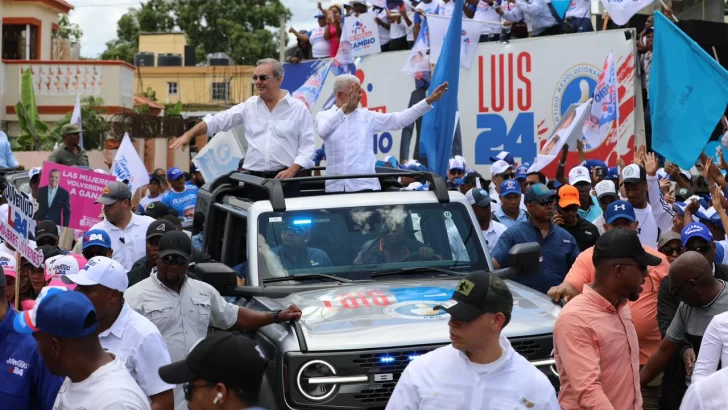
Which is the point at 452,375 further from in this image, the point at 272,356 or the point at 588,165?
the point at 588,165

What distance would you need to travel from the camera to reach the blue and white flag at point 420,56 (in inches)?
730

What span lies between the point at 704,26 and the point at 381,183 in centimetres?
900

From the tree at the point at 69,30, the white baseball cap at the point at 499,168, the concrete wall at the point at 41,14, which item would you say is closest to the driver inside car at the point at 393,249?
the white baseball cap at the point at 499,168

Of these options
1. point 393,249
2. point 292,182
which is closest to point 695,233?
point 393,249

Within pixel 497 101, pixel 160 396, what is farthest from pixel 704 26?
pixel 160 396

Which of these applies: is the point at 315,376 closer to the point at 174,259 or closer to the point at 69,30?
the point at 174,259

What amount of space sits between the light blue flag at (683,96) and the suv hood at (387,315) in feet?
18.4

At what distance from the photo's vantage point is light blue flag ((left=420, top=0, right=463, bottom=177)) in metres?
13.6

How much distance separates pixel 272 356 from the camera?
6.71 m

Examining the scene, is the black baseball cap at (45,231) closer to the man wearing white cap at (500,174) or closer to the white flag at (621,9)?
the man wearing white cap at (500,174)

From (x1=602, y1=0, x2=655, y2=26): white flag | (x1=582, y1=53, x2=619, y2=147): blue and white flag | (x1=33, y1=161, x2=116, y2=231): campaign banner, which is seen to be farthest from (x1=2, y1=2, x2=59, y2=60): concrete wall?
(x1=33, y1=161, x2=116, y2=231): campaign banner

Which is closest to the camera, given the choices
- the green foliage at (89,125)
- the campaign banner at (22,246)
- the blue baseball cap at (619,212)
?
the campaign banner at (22,246)

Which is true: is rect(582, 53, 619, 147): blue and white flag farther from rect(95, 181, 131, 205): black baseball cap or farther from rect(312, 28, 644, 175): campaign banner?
rect(95, 181, 131, 205): black baseball cap

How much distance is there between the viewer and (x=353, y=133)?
9781mm
